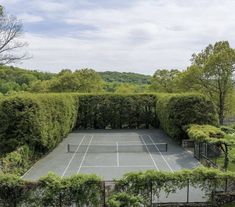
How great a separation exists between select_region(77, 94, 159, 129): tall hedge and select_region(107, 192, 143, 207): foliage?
31.7 metres

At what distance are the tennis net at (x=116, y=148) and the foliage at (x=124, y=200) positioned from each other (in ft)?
49.6

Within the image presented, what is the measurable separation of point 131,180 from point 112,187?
2.68ft

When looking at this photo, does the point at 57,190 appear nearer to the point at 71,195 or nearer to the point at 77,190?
the point at 71,195

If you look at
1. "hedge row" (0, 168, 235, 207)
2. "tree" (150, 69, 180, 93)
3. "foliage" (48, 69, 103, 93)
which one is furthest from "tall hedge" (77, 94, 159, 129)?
"hedge row" (0, 168, 235, 207)

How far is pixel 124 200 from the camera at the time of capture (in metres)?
13.8

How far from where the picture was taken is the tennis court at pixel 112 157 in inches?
905

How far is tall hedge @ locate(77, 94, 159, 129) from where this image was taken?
149ft

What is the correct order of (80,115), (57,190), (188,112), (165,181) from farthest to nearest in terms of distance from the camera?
(80,115) → (188,112) → (165,181) → (57,190)

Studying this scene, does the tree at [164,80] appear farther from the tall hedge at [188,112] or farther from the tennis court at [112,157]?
the tall hedge at [188,112]

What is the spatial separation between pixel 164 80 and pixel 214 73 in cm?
1729

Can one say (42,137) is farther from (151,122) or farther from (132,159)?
(151,122)

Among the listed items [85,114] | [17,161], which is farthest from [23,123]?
[85,114]

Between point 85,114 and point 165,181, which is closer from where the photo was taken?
point 165,181

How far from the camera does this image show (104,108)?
45.4 m
